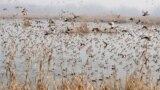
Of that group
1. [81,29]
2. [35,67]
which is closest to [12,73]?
[35,67]

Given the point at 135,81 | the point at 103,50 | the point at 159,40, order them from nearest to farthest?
the point at 135,81
the point at 103,50
the point at 159,40

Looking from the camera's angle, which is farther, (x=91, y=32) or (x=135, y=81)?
(x=91, y=32)

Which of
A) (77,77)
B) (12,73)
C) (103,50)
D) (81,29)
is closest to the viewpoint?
(12,73)

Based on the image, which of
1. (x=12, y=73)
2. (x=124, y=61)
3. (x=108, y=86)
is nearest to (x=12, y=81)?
(x=12, y=73)

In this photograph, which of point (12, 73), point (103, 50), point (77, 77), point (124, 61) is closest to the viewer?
point (12, 73)

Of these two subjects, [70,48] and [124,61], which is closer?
[124,61]

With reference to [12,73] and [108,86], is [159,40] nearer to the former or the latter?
[108,86]

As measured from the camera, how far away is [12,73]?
261 inches

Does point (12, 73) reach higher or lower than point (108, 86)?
higher

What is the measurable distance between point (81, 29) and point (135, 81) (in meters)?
17.1

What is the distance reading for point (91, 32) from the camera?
2553 cm

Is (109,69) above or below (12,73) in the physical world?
below

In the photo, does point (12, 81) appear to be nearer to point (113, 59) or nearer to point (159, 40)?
point (113, 59)

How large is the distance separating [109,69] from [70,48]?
345 centimetres
